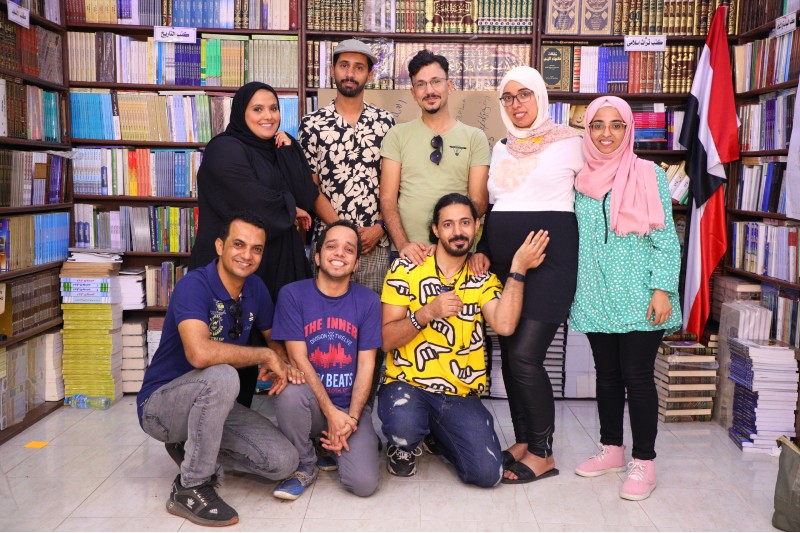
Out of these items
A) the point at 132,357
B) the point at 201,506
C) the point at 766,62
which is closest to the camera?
the point at 201,506

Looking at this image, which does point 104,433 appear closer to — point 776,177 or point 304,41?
point 304,41

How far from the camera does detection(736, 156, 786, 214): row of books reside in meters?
3.61

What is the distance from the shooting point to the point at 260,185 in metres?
2.89

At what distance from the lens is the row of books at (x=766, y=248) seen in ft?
11.5

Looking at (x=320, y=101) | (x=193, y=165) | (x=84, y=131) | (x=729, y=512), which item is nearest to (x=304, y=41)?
(x=320, y=101)

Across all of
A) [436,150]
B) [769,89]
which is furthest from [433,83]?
[769,89]

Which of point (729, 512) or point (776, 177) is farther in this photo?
point (776, 177)

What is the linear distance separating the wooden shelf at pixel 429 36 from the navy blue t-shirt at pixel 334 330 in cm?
200

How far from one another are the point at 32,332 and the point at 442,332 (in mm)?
2167

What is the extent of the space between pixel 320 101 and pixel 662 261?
2.26 meters

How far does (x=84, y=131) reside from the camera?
13.6ft

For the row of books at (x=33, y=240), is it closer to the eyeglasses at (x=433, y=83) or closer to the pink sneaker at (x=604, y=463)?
the eyeglasses at (x=433, y=83)

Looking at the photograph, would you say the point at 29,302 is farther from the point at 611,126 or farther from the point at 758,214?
the point at 758,214

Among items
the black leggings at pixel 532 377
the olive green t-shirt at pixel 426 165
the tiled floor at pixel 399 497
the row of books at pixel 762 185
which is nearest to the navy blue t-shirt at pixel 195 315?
the tiled floor at pixel 399 497
